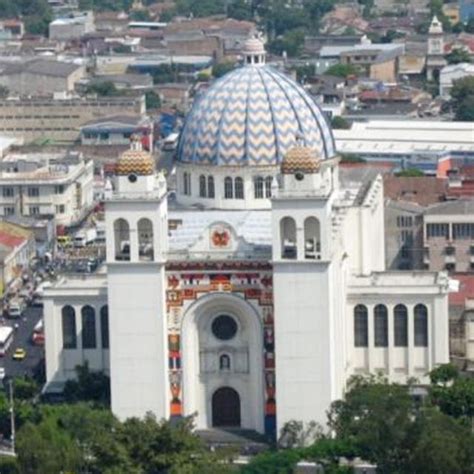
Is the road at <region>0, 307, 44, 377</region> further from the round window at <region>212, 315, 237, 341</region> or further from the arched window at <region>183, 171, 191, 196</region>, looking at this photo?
the round window at <region>212, 315, 237, 341</region>

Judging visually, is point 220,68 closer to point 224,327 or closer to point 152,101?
point 152,101

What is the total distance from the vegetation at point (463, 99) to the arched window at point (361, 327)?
43.4 meters

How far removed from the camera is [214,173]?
49.4 m

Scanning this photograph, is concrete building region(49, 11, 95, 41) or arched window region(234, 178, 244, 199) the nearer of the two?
arched window region(234, 178, 244, 199)

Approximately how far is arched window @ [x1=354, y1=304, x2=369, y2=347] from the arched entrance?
10.3ft

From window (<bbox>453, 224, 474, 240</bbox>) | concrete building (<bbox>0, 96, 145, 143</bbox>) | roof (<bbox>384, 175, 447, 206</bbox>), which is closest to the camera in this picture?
window (<bbox>453, 224, 474, 240</bbox>)

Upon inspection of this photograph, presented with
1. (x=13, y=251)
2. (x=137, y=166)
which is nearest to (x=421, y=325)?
(x=137, y=166)

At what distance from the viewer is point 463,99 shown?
9469 centimetres

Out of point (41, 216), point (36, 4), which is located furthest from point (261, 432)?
point (36, 4)

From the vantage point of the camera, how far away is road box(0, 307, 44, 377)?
172 feet

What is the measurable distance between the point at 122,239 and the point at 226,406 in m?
3.71

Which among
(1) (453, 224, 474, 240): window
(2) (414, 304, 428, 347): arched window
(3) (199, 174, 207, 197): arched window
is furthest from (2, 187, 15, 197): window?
(2) (414, 304, 428, 347): arched window

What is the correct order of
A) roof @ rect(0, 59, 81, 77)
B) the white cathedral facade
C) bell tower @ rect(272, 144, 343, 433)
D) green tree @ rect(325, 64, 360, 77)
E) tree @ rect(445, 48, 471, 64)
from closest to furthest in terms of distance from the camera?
bell tower @ rect(272, 144, 343, 433), the white cathedral facade, roof @ rect(0, 59, 81, 77), green tree @ rect(325, 64, 360, 77), tree @ rect(445, 48, 471, 64)

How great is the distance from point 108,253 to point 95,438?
461 centimetres
